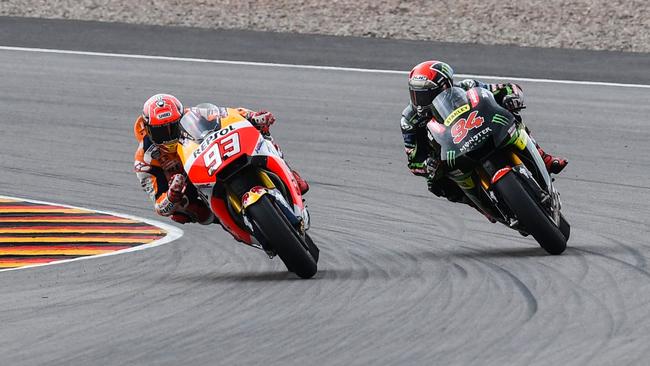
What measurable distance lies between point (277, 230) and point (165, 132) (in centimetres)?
125

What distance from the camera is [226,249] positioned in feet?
37.4

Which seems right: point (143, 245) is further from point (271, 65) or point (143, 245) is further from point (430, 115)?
point (271, 65)

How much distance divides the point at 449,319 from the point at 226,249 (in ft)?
10.6

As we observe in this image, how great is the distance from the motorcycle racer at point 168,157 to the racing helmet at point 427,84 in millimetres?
1086

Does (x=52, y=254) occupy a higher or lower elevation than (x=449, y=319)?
higher

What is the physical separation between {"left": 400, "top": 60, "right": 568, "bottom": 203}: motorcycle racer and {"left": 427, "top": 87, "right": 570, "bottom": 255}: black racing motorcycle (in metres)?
0.11

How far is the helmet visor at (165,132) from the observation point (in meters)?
10.1

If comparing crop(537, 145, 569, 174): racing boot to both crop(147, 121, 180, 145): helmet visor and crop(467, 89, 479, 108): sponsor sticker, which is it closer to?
crop(467, 89, 479, 108): sponsor sticker

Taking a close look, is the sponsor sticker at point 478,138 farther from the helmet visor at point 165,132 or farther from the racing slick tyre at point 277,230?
the helmet visor at point 165,132

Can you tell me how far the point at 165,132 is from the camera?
10164 millimetres

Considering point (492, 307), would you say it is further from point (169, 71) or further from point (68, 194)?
point (169, 71)

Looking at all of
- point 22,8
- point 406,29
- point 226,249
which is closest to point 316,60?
point 406,29

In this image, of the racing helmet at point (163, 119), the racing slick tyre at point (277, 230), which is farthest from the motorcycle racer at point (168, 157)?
the racing slick tyre at point (277, 230)

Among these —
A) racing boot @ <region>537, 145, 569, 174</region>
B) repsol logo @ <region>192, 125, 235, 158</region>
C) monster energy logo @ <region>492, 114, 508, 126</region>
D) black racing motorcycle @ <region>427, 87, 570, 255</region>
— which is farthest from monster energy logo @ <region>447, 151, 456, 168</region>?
repsol logo @ <region>192, 125, 235, 158</region>
